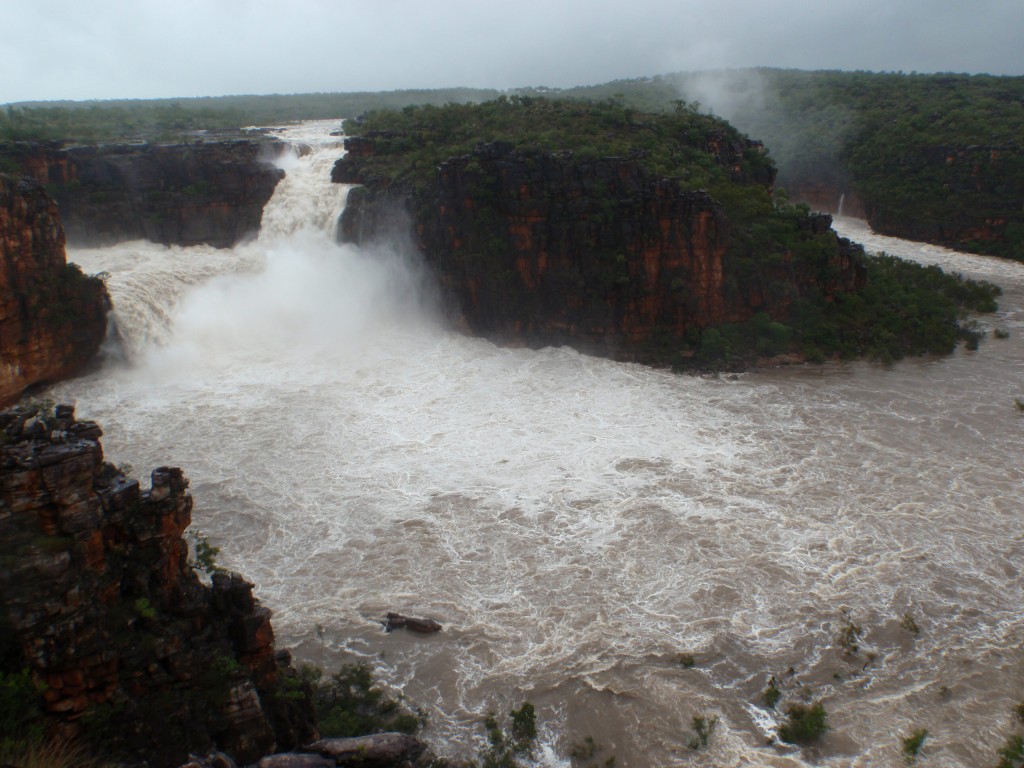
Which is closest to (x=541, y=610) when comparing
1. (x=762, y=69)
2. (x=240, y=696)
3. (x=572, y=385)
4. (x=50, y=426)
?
(x=240, y=696)

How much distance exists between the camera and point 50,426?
7.39 metres

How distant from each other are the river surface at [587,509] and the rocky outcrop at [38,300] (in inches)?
31.8

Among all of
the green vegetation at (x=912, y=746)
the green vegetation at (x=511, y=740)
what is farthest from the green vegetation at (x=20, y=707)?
the green vegetation at (x=912, y=746)

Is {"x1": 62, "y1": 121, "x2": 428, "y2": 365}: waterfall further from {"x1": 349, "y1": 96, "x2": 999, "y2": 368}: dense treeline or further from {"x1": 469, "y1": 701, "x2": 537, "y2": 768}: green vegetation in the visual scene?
{"x1": 469, "y1": 701, "x2": 537, "y2": 768}: green vegetation

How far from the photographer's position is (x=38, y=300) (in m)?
20.8

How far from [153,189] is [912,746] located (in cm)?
2878

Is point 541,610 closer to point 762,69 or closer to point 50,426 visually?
point 50,426

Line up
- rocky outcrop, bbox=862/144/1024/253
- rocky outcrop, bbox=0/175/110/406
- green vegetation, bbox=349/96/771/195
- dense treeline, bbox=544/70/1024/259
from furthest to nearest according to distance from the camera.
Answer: dense treeline, bbox=544/70/1024/259, rocky outcrop, bbox=862/144/1024/253, green vegetation, bbox=349/96/771/195, rocky outcrop, bbox=0/175/110/406

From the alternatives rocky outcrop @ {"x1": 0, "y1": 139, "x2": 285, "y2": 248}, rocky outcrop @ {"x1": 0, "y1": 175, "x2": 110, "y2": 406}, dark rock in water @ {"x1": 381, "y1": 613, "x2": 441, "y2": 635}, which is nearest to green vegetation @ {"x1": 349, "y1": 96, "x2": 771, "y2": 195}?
rocky outcrop @ {"x1": 0, "y1": 139, "x2": 285, "y2": 248}

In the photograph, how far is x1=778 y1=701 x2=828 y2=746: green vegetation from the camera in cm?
995

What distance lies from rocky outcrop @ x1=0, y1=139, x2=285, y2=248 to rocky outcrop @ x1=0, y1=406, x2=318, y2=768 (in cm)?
2314

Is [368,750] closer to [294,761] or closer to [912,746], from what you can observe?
[294,761]

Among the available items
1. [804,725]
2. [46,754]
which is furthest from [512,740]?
[46,754]

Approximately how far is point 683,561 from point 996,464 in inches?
333
